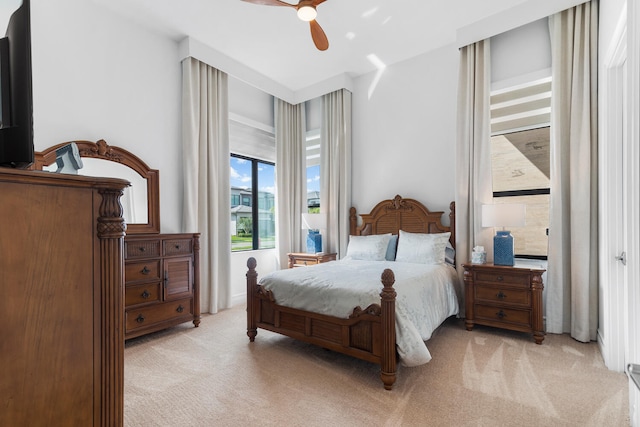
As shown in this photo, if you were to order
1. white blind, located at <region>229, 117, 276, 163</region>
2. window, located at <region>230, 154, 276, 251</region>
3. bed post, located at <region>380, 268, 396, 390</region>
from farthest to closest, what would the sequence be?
window, located at <region>230, 154, 276, 251</region>, white blind, located at <region>229, 117, 276, 163</region>, bed post, located at <region>380, 268, 396, 390</region>

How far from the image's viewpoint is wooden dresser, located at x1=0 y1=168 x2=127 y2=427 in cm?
68

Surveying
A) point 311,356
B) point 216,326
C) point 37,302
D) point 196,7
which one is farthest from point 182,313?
point 196,7

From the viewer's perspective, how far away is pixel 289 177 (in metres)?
5.07

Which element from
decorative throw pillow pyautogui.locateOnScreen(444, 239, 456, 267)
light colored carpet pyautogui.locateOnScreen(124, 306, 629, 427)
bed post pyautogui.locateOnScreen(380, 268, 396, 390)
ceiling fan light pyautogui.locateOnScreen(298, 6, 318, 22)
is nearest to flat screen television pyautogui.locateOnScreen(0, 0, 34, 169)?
light colored carpet pyautogui.locateOnScreen(124, 306, 629, 427)

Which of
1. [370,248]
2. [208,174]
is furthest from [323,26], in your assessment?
[370,248]

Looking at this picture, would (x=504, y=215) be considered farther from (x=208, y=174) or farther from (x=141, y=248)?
(x=141, y=248)

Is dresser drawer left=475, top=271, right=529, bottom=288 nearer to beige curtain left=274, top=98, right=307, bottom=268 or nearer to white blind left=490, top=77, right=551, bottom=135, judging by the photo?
white blind left=490, top=77, right=551, bottom=135

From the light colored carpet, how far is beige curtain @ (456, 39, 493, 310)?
1071 millimetres

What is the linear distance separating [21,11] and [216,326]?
3.12 metres

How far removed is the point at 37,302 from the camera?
0.72m

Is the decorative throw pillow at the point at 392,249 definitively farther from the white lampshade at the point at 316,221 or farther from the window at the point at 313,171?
the window at the point at 313,171

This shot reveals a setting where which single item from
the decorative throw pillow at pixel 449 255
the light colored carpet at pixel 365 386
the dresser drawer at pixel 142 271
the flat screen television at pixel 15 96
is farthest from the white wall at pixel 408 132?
the flat screen television at pixel 15 96

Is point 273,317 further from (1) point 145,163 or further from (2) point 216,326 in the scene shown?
(1) point 145,163

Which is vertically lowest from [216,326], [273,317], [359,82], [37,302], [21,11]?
[216,326]
